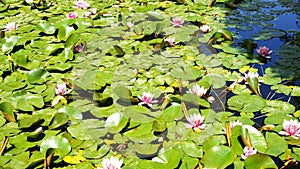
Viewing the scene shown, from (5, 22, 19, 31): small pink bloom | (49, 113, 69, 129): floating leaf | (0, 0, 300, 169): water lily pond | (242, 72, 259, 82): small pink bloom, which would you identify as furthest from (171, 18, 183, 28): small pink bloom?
(49, 113, 69, 129): floating leaf

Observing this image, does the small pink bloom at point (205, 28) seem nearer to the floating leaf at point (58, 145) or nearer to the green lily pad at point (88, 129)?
the green lily pad at point (88, 129)

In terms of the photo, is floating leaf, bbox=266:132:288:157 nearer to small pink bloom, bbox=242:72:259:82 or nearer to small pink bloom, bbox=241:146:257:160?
small pink bloom, bbox=241:146:257:160

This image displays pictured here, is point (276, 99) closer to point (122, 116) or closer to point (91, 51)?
point (122, 116)

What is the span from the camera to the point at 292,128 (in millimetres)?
1524

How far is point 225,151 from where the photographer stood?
1.43 m

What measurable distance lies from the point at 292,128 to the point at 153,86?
0.70 metres

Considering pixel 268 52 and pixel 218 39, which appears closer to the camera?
pixel 268 52

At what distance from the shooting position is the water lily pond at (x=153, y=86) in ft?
4.89

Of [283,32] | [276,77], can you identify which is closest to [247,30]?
[283,32]

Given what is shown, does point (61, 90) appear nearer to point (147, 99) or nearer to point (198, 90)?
point (147, 99)

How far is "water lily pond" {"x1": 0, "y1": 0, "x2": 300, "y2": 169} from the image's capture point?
1.49 metres

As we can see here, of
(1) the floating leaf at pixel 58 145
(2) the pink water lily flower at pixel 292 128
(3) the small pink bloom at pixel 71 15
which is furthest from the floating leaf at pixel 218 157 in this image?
(3) the small pink bloom at pixel 71 15

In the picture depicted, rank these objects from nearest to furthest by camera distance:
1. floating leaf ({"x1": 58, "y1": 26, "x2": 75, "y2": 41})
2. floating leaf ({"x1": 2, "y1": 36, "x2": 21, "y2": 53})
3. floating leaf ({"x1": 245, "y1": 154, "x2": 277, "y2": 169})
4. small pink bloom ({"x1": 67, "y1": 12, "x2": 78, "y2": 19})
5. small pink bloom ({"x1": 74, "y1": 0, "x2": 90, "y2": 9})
Result: floating leaf ({"x1": 245, "y1": 154, "x2": 277, "y2": 169}), floating leaf ({"x1": 2, "y1": 36, "x2": 21, "y2": 53}), floating leaf ({"x1": 58, "y1": 26, "x2": 75, "y2": 41}), small pink bloom ({"x1": 67, "y1": 12, "x2": 78, "y2": 19}), small pink bloom ({"x1": 74, "y1": 0, "x2": 90, "y2": 9})

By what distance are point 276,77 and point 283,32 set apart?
57cm
